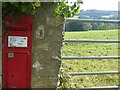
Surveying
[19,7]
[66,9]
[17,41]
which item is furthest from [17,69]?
[66,9]

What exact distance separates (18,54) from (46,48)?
0.37 m

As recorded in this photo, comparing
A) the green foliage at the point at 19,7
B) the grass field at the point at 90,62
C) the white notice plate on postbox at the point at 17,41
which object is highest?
the green foliage at the point at 19,7

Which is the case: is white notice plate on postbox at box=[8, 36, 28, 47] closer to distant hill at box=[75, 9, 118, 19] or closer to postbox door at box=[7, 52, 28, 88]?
postbox door at box=[7, 52, 28, 88]

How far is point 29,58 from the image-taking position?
423 cm

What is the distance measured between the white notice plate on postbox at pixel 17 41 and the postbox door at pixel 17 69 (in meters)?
0.11

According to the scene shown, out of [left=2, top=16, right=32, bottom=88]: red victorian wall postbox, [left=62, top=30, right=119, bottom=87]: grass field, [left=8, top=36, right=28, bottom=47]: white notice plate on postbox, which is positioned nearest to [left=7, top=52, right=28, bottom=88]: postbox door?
[left=2, top=16, right=32, bottom=88]: red victorian wall postbox

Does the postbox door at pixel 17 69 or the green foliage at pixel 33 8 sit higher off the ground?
the green foliage at pixel 33 8

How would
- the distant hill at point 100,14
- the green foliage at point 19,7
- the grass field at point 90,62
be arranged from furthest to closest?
the grass field at point 90,62 < the distant hill at point 100,14 < the green foliage at point 19,7

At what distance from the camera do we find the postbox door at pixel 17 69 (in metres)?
4.20

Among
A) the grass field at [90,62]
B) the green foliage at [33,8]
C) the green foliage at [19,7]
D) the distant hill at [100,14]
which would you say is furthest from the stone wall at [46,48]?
the grass field at [90,62]

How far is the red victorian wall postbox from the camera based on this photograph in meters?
4.13

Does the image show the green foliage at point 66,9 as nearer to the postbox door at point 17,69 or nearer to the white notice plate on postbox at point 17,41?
the white notice plate on postbox at point 17,41

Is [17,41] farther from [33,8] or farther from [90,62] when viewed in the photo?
[90,62]

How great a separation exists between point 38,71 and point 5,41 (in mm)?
578
